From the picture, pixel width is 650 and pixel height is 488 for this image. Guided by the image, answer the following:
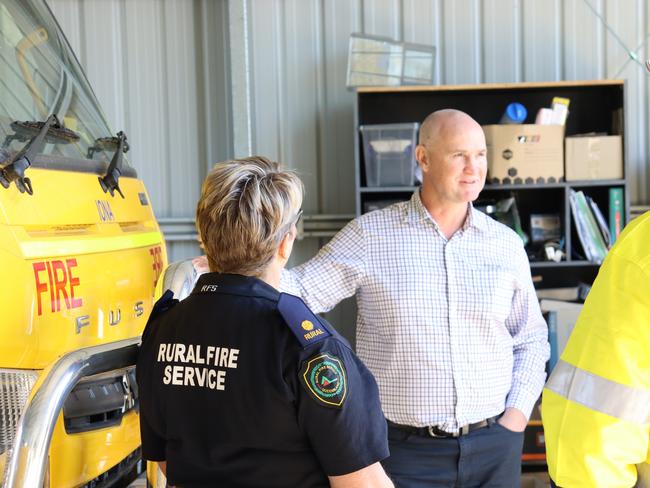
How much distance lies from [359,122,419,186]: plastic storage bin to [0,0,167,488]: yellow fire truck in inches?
76.2

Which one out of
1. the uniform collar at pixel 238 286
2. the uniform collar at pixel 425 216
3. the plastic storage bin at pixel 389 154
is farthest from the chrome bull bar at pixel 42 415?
the plastic storage bin at pixel 389 154

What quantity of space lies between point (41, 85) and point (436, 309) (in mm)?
1315

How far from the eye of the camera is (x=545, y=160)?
404 centimetres

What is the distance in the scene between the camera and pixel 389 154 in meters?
4.11

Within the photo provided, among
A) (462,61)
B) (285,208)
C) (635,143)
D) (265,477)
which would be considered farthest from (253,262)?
(635,143)

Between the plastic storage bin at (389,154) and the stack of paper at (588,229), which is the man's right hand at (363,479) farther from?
the stack of paper at (588,229)

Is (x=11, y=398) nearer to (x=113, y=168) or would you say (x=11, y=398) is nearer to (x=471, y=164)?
(x=113, y=168)

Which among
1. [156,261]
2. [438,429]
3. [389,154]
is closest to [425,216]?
[438,429]

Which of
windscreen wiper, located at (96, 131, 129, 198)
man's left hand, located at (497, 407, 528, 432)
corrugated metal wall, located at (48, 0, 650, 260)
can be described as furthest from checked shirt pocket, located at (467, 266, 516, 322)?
corrugated metal wall, located at (48, 0, 650, 260)

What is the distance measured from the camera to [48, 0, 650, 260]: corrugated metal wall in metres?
4.48

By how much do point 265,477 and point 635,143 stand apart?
391cm

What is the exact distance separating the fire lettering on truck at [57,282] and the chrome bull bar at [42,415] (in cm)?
19

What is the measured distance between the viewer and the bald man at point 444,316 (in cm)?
228

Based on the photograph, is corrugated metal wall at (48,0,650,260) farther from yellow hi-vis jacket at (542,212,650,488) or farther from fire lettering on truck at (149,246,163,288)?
yellow hi-vis jacket at (542,212,650,488)
